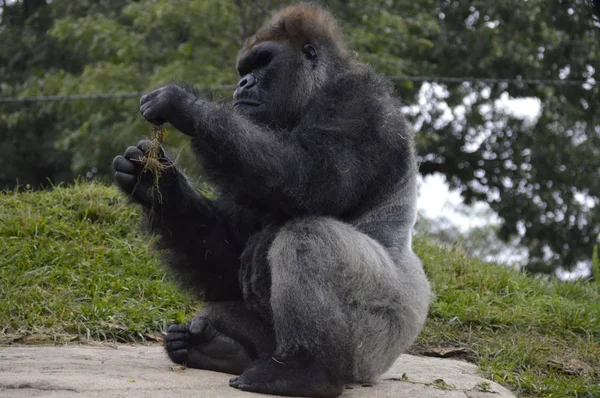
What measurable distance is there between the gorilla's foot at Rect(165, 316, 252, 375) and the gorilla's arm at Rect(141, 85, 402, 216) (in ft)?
2.87

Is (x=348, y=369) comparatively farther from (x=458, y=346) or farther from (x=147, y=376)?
(x=458, y=346)

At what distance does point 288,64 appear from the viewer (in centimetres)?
507

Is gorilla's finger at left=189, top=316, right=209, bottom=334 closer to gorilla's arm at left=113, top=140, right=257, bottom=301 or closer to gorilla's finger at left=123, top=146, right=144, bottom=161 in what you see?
gorilla's arm at left=113, top=140, right=257, bottom=301

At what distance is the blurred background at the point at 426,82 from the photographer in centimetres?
1438

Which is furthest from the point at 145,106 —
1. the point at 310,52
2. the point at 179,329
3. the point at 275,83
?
the point at 179,329

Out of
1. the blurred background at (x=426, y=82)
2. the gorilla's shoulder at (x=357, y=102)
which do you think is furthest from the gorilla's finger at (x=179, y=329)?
the blurred background at (x=426, y=82)

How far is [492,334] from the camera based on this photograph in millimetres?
6375

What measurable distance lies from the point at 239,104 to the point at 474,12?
14.4 meters

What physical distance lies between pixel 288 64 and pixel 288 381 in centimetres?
202

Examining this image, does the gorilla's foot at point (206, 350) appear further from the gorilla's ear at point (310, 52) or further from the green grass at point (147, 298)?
the gorilla's ear at point (310, 52)

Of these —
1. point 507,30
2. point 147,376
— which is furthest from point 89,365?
point 507,30

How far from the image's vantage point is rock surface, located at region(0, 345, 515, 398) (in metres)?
3.97

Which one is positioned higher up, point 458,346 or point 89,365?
point 89,365

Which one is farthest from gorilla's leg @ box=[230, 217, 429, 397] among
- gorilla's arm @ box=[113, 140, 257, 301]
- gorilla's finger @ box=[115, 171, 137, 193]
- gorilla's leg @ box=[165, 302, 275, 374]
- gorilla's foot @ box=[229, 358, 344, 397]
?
gorilla's finger @ box=[115, 171, 137, 193]
